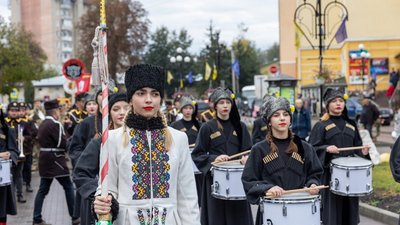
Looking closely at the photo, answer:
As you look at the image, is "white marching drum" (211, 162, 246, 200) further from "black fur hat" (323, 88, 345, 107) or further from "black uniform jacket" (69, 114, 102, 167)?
"black fur hat" (323, 88, 345, 107)

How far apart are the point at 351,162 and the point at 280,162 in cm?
213

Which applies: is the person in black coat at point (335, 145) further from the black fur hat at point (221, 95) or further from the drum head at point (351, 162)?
the black fur hat at point (221, 95)

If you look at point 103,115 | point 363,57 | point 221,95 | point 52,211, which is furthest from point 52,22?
point 103,115

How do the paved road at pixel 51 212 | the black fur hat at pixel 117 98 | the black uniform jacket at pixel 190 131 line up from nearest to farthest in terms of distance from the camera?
1. the black fur hat at pixel 117 98
2. the paved road at pixel 51 212
3. the black uniform jacket at pixel 190 131

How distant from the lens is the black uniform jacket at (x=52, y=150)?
10781 millimetres

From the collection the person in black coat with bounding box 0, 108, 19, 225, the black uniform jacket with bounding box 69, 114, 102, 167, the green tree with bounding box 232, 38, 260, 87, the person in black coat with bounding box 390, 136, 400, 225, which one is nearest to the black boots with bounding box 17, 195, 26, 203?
the person in black coat with bounding box 0, 108, 19, 225

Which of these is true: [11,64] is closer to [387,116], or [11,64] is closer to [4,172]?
[387,116]

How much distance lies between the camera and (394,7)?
48312 mm

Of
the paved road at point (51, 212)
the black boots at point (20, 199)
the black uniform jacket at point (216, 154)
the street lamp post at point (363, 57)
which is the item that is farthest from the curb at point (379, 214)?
the street lamp post at point (363, 57)

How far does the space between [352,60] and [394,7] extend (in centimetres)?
492

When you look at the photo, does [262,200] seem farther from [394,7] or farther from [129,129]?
[394,7]

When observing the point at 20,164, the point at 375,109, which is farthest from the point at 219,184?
the point at 375,109

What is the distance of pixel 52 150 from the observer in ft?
36.2

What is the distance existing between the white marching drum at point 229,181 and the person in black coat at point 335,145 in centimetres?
138
